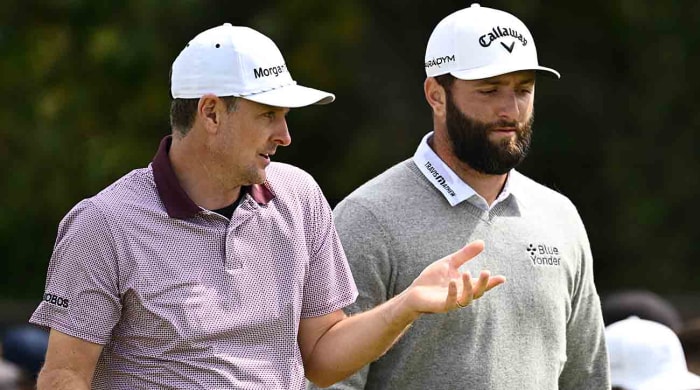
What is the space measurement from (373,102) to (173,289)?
8.85 meters

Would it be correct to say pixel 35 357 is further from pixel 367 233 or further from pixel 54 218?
pixel 54 218

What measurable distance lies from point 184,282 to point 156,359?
21 cm

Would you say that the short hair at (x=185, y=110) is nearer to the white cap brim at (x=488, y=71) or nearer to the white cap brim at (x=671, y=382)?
the white cap brim at (x=488, y=71)

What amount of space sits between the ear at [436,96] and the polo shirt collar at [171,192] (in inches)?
33.5

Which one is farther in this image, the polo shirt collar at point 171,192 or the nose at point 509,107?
the nose at point 509,107

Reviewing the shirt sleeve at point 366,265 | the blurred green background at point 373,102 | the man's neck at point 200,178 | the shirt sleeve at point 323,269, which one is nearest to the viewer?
the man's neck at point 200,178

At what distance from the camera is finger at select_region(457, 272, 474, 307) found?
3.80m

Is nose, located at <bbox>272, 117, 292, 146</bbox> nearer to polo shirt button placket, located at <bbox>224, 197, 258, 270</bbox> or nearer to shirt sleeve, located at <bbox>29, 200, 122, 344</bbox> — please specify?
polo shirt button placket, located at <bbox>224, 197, 258, 270</bbox>

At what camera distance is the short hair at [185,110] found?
3.87 m

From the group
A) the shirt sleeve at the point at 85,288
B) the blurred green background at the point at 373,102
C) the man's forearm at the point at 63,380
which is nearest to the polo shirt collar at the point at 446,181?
the shirt sleeve at the point at 85,288

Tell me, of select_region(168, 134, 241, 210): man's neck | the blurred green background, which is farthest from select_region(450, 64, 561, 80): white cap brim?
the blurred green background

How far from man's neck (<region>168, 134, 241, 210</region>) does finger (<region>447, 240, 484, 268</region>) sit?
61 cm

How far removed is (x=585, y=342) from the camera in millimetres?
4746

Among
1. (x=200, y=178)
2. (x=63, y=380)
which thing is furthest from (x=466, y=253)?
(x=63, y=380)
